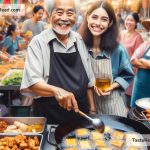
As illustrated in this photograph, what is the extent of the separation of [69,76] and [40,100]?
8.7 inches

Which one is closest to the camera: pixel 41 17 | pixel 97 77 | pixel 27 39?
pixel 97 77

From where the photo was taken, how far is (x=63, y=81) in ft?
5.50

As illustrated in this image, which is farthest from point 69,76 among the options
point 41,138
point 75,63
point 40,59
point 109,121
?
point 41,138

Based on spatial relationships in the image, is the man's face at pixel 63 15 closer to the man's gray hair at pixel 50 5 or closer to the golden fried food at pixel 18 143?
the man's gray hair at pixel 50 5

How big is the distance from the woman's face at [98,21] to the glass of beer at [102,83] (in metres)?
0.28

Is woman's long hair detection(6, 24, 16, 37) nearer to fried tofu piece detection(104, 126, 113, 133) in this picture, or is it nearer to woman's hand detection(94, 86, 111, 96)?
woman's hand detection(94, 86, 111, 96)

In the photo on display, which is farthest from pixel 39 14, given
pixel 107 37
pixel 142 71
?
pixel 107 37

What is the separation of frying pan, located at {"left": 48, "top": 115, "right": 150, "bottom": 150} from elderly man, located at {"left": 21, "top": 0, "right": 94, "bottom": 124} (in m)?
0.14

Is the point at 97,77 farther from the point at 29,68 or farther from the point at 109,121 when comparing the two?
the point at 29,68

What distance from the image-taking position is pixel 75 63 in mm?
1736

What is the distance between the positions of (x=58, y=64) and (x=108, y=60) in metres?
0.36

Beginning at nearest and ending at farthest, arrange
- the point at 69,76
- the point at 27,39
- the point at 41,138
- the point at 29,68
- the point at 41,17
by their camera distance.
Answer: the point at 41,138 < the point at 29,68 < the point at 69,76 < the point at 27,39 < the point at 41,17

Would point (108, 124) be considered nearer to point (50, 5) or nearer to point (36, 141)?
point (36, 141)

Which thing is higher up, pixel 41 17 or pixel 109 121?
pixel 41 17
